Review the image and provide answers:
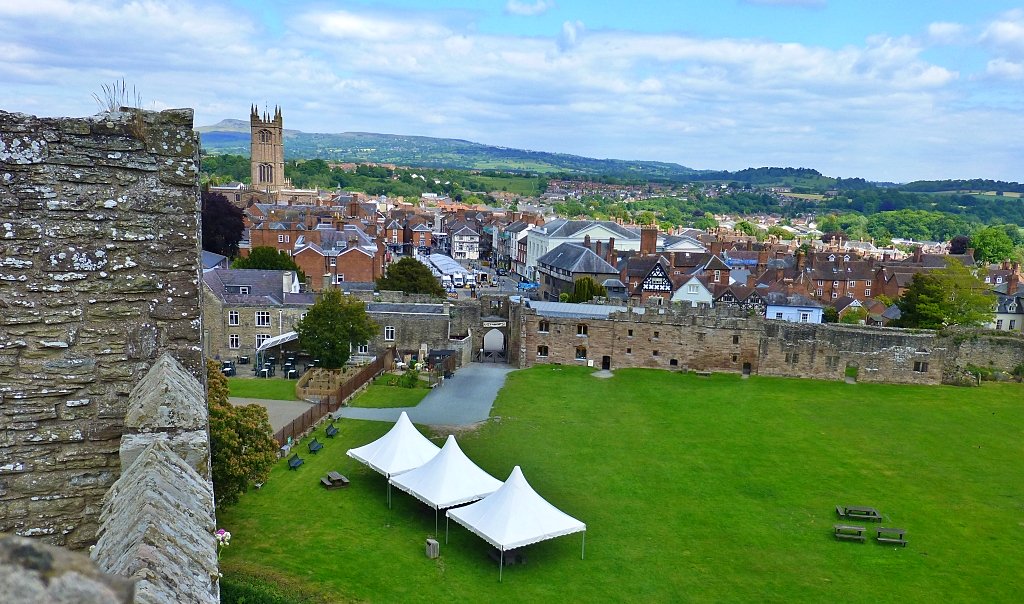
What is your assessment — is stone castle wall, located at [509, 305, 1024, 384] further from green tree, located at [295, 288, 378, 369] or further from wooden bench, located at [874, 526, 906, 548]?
wooden bench, located at [874, 526, 906, 548]

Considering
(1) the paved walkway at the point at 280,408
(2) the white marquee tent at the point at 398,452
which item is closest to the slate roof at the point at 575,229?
(1) the paved walkway at the point at 280,408

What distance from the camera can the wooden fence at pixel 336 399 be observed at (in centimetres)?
2595

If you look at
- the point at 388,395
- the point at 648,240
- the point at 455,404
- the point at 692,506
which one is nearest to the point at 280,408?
the point at 388,395

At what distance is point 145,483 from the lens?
4.76 meters

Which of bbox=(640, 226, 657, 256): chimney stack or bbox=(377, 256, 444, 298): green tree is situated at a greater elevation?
bbox=(640, 226, 657, 256): chimney stack

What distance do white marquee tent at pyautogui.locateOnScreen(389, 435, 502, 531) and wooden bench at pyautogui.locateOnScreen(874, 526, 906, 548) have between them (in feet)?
34.2

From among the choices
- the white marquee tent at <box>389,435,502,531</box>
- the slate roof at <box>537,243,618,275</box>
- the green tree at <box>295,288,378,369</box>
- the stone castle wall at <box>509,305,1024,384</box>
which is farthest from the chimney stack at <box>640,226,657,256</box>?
the white marquee tent at <box>389,435,502,531</box>

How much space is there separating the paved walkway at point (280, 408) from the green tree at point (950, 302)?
3622cm

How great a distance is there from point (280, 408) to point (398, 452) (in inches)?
373

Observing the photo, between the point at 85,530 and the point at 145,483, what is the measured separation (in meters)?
2.26

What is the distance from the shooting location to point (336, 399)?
30188mm

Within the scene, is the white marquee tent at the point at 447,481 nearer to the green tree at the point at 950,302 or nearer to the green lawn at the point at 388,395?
the green lawn at the point at 388,395

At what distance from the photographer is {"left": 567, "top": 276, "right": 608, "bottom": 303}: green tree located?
179 feet

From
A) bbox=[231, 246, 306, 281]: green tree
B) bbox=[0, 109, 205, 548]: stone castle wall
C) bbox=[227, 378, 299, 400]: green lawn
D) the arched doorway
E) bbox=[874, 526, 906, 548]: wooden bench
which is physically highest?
bbox=[0, 109, 205, 548]: stone castle wall
